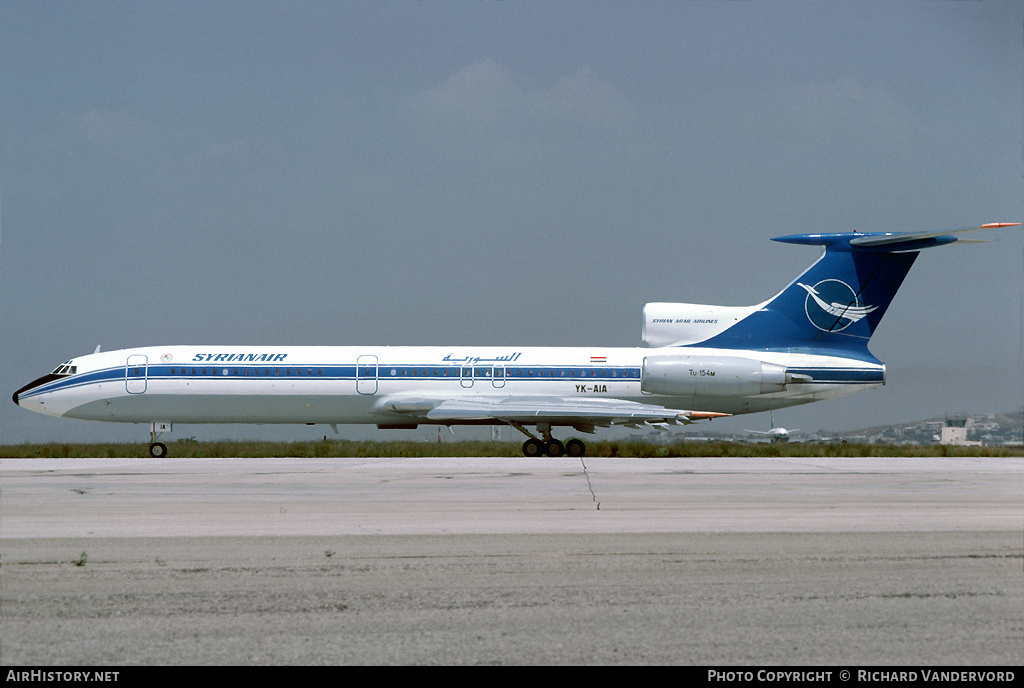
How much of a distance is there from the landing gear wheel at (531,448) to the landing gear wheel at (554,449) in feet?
0.84

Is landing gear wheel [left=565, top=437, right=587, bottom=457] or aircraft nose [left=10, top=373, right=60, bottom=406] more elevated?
aircraft nose [left=10, top=373, right=60, bottom=406]

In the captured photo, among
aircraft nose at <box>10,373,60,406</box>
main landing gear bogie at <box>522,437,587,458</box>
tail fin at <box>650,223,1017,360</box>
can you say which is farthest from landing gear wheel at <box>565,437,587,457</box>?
aircraft nose at <box>10,373,60,406</box>

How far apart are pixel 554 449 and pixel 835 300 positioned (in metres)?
10.6

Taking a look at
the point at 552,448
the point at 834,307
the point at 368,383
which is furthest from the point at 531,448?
the point at 834,307

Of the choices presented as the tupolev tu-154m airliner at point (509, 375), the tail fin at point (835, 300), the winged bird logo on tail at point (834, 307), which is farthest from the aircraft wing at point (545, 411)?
the winged bird logo on tail at point (834, 307)

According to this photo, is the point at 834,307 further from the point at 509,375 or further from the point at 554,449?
the point at 509,375

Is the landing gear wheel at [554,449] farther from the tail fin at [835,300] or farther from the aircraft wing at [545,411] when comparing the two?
the tail fin at [835,300]

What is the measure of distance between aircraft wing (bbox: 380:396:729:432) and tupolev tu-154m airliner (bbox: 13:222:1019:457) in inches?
3.6

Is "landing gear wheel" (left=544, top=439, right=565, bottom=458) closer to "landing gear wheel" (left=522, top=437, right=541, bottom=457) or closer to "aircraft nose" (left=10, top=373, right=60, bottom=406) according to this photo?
"landing gear wheel" (left=522, top=437, right=541, bottom=457)

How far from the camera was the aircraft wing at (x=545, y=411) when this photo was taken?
2681cm

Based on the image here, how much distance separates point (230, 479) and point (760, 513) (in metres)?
9.88

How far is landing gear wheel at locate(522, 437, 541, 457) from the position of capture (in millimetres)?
28000
